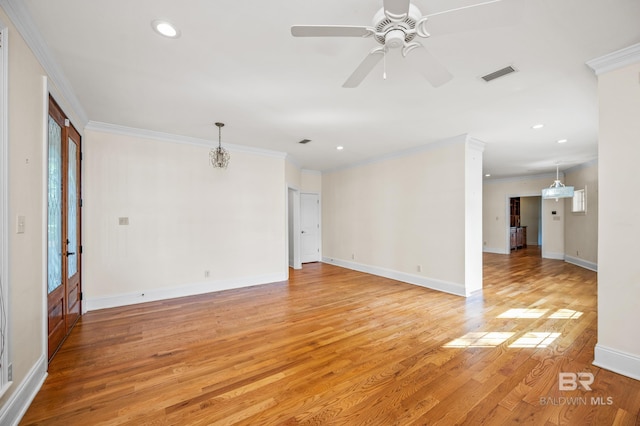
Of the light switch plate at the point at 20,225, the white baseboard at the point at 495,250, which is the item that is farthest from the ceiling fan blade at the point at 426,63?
the white baseboard at the point at 495,250

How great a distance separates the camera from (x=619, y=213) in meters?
2.29

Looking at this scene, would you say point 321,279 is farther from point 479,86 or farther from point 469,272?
point 479,86

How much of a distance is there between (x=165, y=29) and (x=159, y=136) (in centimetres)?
284

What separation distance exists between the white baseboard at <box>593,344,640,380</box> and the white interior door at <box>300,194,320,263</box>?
5859 mm

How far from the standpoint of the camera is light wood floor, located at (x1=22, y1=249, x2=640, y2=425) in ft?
6.21

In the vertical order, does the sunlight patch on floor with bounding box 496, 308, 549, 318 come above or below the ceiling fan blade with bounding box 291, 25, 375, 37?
below

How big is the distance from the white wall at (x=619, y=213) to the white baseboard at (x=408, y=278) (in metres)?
2.22

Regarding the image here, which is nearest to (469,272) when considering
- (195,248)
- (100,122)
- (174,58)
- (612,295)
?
(612,295)

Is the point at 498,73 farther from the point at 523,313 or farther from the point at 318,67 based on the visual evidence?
the point at 523,313

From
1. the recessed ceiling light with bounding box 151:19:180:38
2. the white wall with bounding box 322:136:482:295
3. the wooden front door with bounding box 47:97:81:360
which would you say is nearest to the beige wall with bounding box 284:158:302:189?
the white wall with bounding box 322:136:482:295

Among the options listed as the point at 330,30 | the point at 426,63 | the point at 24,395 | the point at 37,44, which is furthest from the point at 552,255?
the point at 37,44

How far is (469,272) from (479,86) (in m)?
3.03
